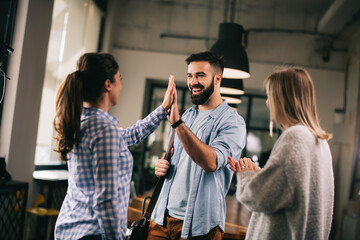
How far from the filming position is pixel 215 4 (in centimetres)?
674

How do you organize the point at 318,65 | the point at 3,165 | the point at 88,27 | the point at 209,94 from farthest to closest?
1. the point at 318,65
2. the point at 88,27
3. the point at 3,165
4. the point at 209,94

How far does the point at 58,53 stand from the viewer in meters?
4.53

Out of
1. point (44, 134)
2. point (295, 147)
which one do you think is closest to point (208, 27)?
point (44, 134)

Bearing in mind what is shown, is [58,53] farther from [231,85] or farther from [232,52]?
[232,52]

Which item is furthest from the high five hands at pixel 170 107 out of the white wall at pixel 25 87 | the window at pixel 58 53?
the window at pixel 58 53

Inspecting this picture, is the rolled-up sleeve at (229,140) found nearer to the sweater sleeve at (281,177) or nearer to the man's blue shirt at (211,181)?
the man's blue shirt at (211,181)

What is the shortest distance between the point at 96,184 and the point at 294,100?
29.3 inches

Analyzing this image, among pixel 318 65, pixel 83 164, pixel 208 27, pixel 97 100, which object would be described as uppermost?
pixel 208 27

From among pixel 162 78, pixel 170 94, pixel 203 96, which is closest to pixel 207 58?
pixel 203 96

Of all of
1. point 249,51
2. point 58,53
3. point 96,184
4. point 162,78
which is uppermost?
point 249,51

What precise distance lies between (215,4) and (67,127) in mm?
6192

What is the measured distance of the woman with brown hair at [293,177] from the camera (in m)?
1.09

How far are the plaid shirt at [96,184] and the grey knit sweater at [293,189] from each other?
1.47 ft

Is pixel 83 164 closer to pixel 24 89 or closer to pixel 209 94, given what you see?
pixel 209 94
